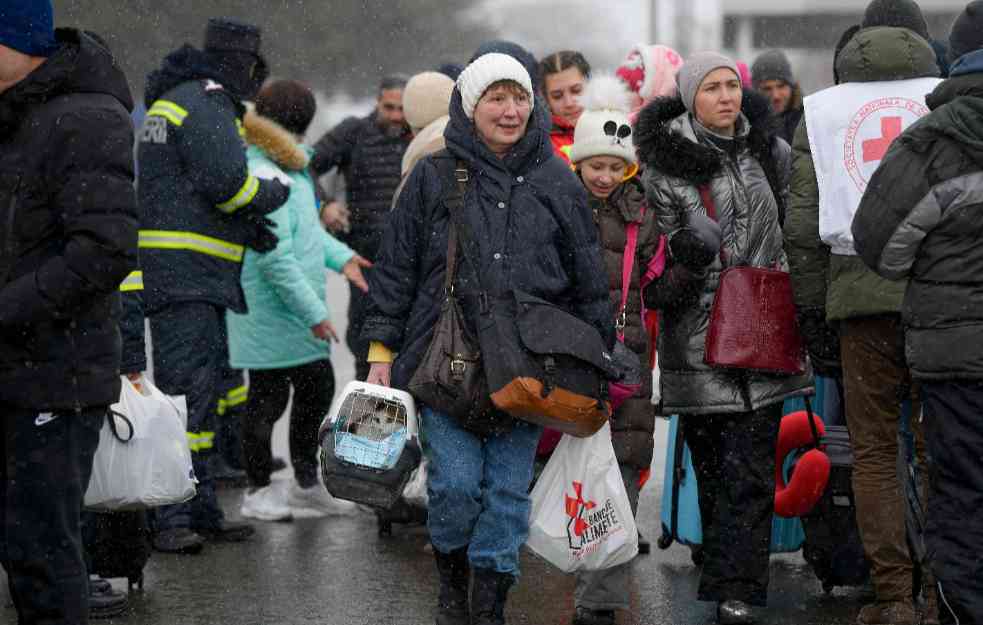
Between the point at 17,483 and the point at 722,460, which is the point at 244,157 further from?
the point at 17,483

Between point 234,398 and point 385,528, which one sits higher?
point 234,398

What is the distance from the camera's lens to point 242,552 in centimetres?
768

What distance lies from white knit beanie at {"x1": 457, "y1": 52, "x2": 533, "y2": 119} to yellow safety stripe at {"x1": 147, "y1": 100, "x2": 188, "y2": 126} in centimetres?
216

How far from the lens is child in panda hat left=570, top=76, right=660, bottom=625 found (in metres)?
6.37

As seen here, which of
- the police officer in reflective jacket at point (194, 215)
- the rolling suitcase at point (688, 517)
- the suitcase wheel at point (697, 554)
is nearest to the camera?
the rolling suitcase at point (688, 517)

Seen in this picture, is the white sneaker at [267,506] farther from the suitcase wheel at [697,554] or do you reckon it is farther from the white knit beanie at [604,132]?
the white knit beanie at [604,132]

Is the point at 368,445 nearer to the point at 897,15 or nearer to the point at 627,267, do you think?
the point at 627,267

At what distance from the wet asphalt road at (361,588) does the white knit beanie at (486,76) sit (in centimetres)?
194

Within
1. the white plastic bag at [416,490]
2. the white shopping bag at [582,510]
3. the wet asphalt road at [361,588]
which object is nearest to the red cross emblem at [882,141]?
the white shopping bag at [582,510]

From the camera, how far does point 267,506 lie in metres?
8.43

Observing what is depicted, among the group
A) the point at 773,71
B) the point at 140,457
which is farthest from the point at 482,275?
the point at 773,71

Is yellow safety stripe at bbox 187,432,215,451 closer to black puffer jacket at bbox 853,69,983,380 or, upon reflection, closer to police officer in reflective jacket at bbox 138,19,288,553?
police officer in reflective jacket at bbox 138,19,288,553

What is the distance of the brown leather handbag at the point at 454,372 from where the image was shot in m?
5.57

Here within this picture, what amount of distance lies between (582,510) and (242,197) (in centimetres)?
252
